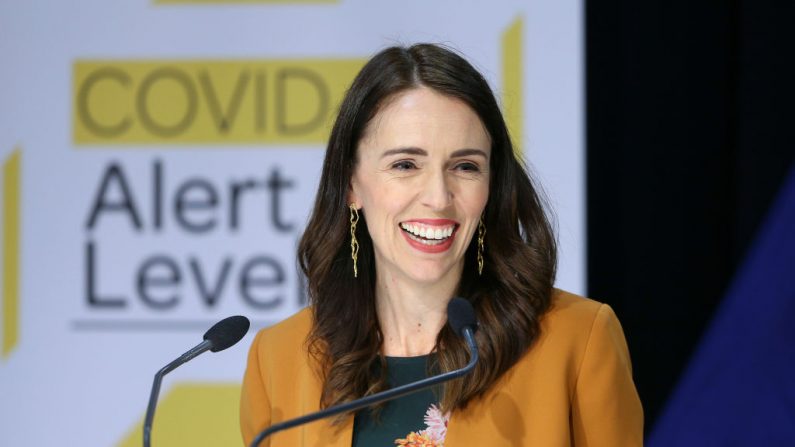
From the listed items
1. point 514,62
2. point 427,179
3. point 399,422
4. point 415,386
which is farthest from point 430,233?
point 514,62

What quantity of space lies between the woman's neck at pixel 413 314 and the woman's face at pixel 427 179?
6 cm

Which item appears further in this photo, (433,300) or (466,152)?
(433,300)

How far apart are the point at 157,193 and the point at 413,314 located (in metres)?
1.63

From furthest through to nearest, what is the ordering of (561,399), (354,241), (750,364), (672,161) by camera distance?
(672,161) < (750,364) < (354,241) < (561,399)

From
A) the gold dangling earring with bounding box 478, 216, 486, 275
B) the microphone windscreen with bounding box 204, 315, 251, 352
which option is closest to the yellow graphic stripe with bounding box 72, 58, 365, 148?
the gold dangling earring with bounding box 478, 216, 486, 275

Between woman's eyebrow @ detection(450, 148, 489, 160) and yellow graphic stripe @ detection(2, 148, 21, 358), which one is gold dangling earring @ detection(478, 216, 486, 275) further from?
yellow graphic stripe @ detection(2, 148, 21, 358)

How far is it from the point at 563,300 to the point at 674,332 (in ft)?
4.79

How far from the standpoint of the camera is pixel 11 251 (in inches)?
144

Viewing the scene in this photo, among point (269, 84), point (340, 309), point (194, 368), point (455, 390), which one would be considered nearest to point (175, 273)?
point (194, 368)

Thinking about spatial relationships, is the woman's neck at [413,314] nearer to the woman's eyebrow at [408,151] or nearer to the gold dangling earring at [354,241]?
the gold dangling earring at [354,241]

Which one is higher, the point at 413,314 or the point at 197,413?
the point at 413,314

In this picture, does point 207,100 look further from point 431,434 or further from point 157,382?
point 157,382

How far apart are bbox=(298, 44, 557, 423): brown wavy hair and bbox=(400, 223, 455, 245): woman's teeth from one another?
0.16 meters

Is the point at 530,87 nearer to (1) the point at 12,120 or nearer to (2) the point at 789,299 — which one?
(2) the point at 789,299
